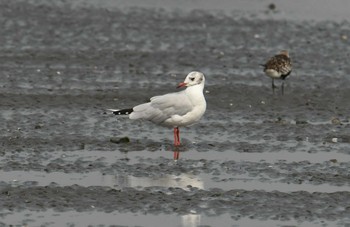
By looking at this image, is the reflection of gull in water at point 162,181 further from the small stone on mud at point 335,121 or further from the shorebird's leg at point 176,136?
the small stone on mud at point 335,121

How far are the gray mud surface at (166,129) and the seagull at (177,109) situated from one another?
32cm

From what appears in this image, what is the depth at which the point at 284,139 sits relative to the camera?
1594cm

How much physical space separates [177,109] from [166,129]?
114 centimetres

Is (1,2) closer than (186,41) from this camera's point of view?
No

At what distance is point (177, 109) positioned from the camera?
15633 mm

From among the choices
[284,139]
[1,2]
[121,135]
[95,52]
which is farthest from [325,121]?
[1,2]

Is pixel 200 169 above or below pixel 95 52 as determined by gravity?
below

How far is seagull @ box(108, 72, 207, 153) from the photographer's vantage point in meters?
15.6

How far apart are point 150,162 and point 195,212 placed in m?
2.56

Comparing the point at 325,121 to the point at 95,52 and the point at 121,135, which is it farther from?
the point at 95,52

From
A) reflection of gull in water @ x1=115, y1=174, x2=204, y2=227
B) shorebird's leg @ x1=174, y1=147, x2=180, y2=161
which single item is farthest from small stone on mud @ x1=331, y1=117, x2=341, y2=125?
reflection of gull in water @ x1=115, y1=174, x2=204, y2=227

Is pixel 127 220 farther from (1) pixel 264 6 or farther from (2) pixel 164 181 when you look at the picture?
(1) pixel 264 6

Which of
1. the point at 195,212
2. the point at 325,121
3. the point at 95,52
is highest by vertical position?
the point at 95,52

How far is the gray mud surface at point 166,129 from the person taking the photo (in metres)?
12.2
